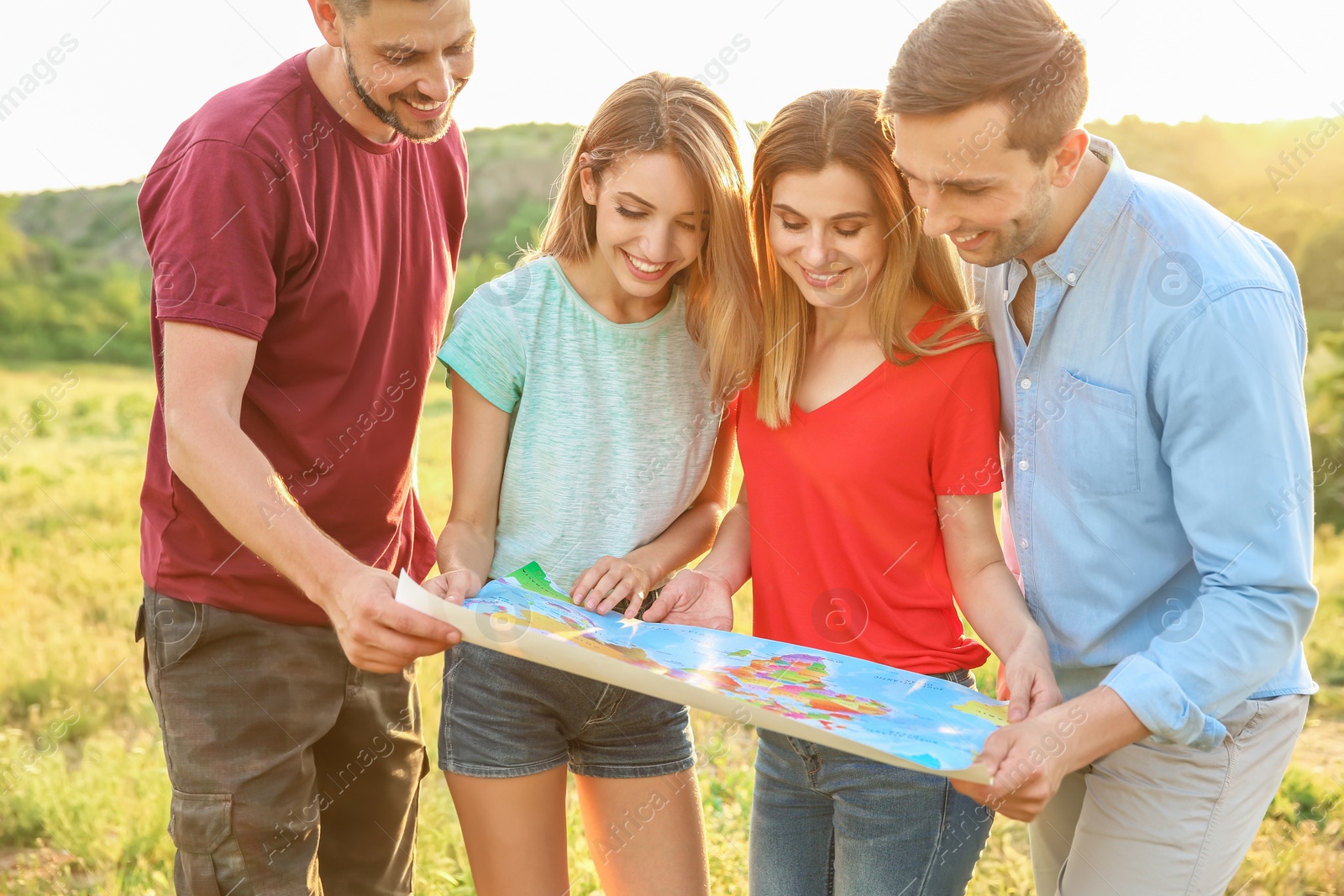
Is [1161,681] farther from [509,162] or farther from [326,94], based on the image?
[509,162]

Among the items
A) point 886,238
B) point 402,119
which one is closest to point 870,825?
point 886,238

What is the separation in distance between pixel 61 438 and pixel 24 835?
7370mm

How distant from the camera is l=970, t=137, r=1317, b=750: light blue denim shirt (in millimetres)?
1806

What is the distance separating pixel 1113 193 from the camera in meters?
1.96

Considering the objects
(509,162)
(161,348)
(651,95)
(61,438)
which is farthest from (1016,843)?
(509,162)

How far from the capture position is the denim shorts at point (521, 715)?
2.16 meters

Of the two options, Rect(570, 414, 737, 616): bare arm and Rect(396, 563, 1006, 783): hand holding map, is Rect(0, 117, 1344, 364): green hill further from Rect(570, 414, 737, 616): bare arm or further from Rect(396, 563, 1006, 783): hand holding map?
Rect(396, 563, 1006, 783): hand holding map

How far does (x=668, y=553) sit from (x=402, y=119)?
1013 millimetres

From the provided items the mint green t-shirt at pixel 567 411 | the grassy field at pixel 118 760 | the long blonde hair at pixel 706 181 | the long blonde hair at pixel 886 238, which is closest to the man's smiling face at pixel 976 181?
the long blonde hair at pixel 886 238

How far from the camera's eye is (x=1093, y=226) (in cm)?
196

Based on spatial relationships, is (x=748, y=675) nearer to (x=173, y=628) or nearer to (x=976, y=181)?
(x=976, y=181)

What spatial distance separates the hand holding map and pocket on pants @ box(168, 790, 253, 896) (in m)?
0.79

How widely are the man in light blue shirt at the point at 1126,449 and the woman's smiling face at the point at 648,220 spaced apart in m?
0.42

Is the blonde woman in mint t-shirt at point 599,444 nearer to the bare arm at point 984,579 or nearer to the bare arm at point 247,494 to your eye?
the bare arm at point 247,494
